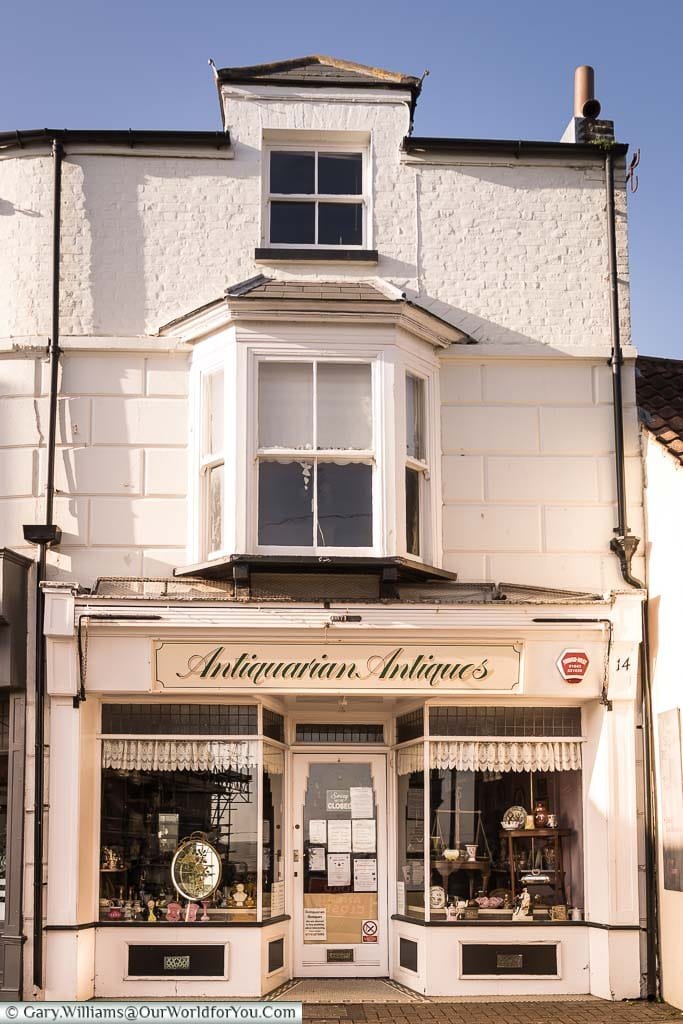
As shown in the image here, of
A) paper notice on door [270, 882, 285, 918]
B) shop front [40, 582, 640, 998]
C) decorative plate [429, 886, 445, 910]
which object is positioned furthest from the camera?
paper notice on door [270, 882, 285, 918]

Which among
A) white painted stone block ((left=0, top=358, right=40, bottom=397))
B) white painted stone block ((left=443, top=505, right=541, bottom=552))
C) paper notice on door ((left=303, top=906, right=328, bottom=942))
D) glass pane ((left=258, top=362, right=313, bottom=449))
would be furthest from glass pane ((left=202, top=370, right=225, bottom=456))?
paper notice on door ((left=303, top=906, right=328, bottom=942))

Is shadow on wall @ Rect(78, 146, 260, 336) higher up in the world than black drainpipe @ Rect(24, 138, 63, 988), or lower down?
higher up

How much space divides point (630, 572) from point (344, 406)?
3399 mm

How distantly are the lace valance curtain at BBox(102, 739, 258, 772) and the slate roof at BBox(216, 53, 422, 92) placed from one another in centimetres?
709

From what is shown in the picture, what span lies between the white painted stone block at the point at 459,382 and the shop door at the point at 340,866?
404 centimetres

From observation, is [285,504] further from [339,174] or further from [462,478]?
[339,174]

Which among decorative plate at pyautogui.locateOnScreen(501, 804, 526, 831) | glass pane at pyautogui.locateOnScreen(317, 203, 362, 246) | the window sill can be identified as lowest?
decorative plate at pyautogui.locateOnScreen(501, 804, 526, 831)

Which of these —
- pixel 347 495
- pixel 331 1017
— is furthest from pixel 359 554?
pixel 331 1017

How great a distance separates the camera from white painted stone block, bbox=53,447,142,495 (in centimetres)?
1416

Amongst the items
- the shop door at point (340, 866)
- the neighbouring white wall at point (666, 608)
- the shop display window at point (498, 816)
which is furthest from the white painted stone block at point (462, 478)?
the shop door at point (340, 866)

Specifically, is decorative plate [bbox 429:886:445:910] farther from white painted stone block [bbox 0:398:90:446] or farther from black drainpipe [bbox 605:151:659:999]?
white painted stone block [bbox 0:398:90:446]

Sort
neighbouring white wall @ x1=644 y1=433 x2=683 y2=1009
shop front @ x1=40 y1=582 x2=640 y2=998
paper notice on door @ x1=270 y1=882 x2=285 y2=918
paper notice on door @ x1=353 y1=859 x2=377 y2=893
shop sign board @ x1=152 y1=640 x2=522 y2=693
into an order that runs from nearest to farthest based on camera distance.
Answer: neighbouring white wall @ x1=644 y1=433 x2=683 y2=1009, shop front @ x1=40 y1=582 x2=640 y2=998, shop sign board @ x1=152 y1=640 x2=522 y2=693, paper notice on door @ x1=270 y1=882 x2=285 y2=918, paper notice on door @ x1=353 y1=859 x2=377 y2=893

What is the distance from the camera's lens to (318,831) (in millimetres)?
14992

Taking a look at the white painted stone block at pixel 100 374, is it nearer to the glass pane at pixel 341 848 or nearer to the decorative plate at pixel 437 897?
the glass pane at pixel 341 848
